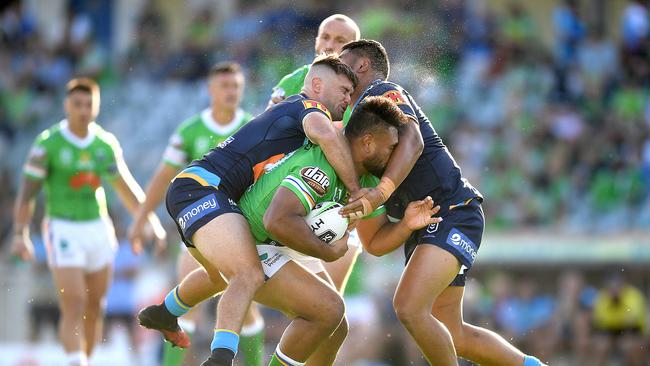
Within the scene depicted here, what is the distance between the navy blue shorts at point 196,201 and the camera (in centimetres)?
802

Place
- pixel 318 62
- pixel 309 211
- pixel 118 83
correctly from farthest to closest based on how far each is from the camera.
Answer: pixel 118 83 < pixel 318 62 < pixel 309 211

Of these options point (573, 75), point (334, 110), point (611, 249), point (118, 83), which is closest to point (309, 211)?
point (334, 110)

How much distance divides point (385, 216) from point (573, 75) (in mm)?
11453

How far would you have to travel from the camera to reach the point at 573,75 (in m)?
19.5

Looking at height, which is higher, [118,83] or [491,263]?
[118,83]

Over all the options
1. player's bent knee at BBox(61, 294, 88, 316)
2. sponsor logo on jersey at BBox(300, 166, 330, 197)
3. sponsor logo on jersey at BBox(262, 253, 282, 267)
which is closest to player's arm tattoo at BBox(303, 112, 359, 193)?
sponsor logo on jersey at BBox(300, 166, 330, 197)

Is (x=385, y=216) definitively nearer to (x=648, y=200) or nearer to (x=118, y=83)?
(x=648, y=200)

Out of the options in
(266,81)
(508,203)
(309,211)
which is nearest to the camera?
(309,211)

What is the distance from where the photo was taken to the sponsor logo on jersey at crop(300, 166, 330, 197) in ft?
25.8

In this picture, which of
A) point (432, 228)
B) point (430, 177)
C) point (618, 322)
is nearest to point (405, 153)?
point (430, 177)

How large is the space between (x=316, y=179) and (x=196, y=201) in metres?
0.84

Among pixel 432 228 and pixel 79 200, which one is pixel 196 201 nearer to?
pixel 432 228

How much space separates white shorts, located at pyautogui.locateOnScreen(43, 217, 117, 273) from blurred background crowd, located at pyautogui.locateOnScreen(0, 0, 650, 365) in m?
3.44

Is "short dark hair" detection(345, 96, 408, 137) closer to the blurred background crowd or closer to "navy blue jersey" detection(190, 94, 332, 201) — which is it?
"navy blue jersey" detection(190, 94, 332, 201)
